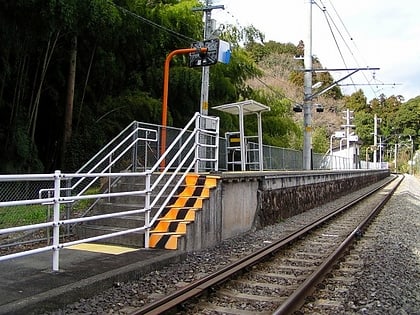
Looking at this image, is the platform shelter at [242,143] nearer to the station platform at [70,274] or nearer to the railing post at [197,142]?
the railing post at [197,142]

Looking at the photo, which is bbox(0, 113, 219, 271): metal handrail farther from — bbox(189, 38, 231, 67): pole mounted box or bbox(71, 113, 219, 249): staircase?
bbox(189, 38, 231, 67): pole mounted box

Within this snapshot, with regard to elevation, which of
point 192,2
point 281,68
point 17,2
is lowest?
point 17,2

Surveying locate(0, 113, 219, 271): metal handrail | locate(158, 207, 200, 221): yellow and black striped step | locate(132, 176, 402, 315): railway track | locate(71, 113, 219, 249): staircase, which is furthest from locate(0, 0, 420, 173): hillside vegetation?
locate(132, 176, 402, 315): railway track

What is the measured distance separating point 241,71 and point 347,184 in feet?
38.7

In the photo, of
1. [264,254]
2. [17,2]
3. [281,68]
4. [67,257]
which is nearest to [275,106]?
[17,2]

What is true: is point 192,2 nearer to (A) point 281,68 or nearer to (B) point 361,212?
(B) point 361,212

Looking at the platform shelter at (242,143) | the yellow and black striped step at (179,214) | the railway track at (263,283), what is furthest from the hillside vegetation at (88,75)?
the railway track at (263,283)

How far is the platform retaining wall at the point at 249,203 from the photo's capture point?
28.8ft

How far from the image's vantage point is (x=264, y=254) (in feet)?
27.0

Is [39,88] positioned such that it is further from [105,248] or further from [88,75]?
[105,248]

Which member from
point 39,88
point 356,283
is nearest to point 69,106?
point 39,88

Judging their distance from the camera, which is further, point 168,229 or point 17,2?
point 17,2

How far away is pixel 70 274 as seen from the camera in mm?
5711

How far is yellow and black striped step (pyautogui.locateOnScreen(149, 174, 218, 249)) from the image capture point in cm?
767
